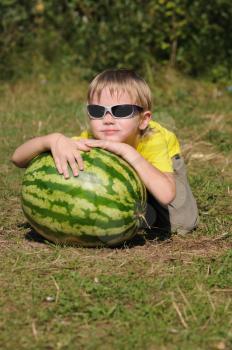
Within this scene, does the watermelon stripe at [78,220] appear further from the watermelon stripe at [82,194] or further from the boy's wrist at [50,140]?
the boy's wrist at [50,140]

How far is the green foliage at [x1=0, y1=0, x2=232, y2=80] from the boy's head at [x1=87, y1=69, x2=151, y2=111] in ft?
14.3

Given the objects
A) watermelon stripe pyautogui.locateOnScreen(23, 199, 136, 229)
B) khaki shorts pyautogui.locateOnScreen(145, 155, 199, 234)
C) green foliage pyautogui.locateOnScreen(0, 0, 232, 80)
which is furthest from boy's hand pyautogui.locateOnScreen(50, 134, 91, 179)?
green foliage pyautogui.locateOnScreen(0, 0, 232, 80)

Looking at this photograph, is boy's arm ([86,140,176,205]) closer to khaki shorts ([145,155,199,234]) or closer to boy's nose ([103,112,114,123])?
boy's nose ([103,112,114,123])

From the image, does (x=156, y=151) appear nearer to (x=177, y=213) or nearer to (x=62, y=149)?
(x=177, y=213)

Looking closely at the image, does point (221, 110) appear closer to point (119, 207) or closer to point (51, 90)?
point (51, 90)

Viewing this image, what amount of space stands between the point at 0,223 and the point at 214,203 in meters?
1.52

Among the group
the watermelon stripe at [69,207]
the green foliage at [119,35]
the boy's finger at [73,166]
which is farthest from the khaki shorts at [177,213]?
the green foliage at [119,35]

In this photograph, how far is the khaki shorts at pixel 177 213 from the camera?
4105 millimetres

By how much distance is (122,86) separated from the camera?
156 inches

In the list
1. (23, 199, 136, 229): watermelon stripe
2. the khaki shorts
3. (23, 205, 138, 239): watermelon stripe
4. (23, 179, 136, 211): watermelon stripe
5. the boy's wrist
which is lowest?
the khaki shorts

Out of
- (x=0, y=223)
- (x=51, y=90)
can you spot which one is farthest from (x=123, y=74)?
(x=51, y=90)

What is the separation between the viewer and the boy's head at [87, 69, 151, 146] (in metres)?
3.88

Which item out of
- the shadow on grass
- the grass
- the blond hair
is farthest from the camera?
the blond hair

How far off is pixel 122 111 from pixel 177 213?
0.74 meters
